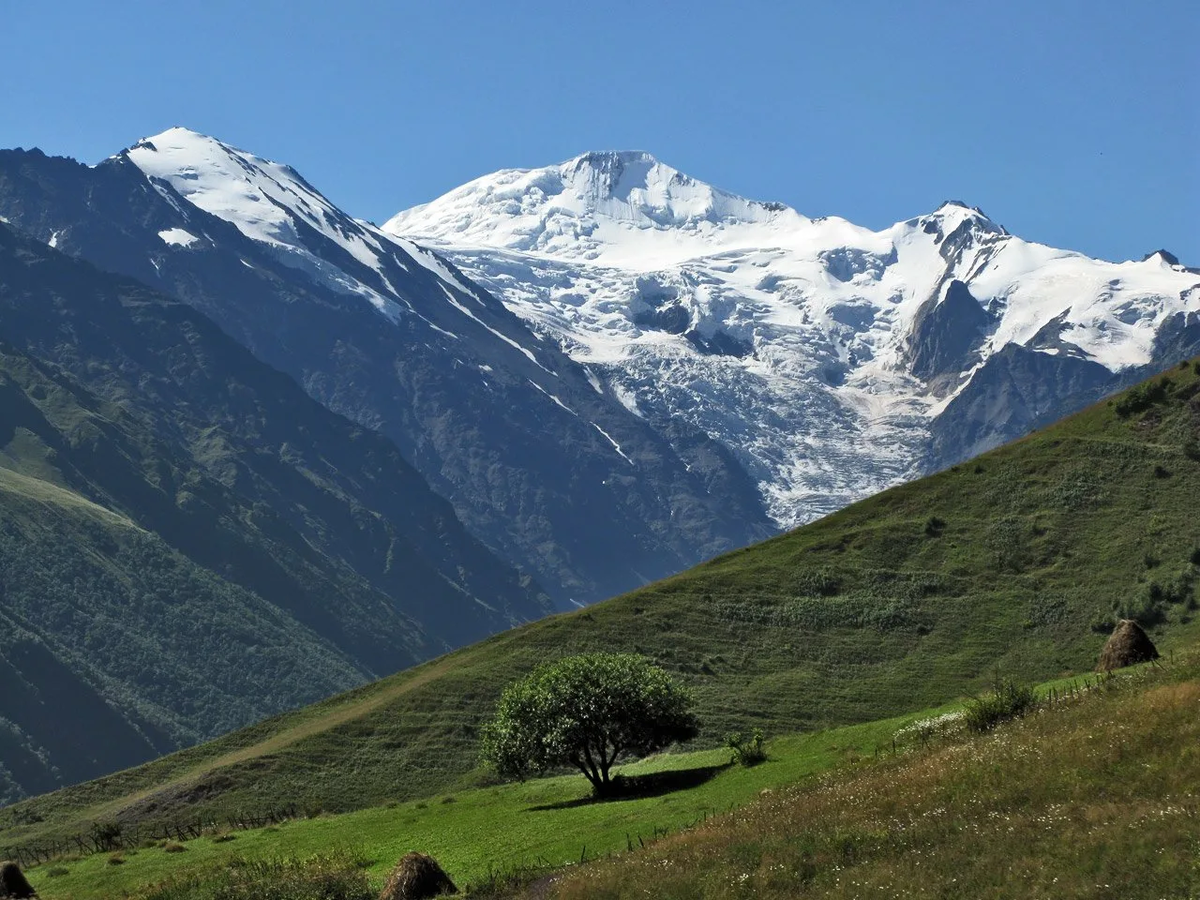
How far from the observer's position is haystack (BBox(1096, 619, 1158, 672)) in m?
69.7

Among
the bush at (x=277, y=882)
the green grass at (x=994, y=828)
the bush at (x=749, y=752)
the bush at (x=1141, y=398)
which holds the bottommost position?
the green grass at (x=994, y=828)

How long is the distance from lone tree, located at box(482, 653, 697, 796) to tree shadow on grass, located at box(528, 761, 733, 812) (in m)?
1.10

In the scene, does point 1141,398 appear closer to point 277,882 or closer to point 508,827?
point 508,827

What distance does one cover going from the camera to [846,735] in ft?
240

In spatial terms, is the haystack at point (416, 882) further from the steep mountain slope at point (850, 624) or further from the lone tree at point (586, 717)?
the steep mountain slope at point (850, 624)

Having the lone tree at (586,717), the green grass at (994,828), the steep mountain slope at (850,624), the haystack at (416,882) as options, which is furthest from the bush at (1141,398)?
the haystack at (416,882)

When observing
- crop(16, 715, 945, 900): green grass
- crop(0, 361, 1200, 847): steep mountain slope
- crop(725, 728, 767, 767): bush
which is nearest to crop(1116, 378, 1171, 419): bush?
crop(0, 361, 1200, 847): steep mountain slope

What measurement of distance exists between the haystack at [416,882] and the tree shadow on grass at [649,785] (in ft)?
70.1

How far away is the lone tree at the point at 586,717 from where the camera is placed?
249 feet

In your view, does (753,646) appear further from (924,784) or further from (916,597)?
(924,784)

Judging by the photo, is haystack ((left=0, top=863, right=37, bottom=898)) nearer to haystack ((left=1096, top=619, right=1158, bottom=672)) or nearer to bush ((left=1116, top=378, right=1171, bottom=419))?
haystack ((left=1096, top=619, right=1158, bottom=672))

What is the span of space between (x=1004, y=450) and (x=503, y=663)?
69.1m

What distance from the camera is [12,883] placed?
61.2 metres

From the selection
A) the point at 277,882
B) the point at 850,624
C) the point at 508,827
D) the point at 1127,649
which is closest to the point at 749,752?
the point at 508,827
